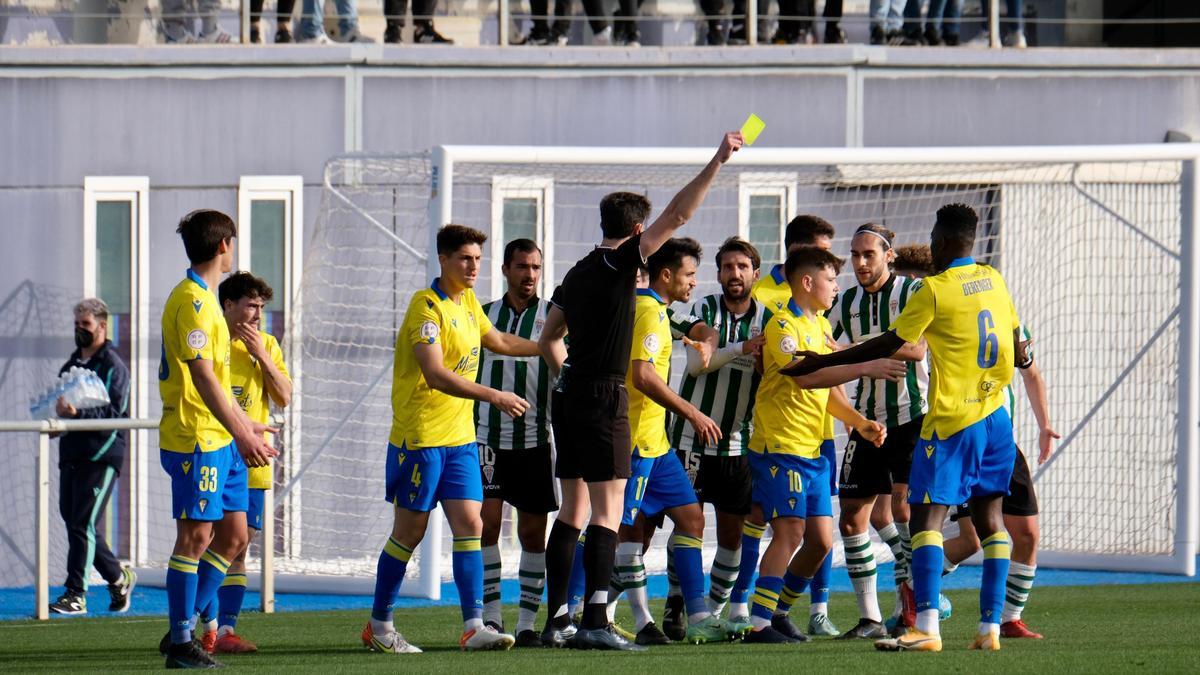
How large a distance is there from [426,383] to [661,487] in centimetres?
122

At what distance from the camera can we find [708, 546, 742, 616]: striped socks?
7.67 metres

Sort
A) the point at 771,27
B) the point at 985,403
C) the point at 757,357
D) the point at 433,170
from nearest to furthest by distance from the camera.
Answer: the point at 985,403
the point at 757,357
the point at 433,170
the point at 771,27

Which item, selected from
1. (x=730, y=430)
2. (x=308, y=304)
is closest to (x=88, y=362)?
(x=308, y=304)

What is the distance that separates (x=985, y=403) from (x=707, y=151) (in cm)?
416

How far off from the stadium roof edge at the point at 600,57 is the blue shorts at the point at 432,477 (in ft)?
19.5

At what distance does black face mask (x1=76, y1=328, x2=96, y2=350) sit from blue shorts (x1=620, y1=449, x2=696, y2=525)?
4.94 meters

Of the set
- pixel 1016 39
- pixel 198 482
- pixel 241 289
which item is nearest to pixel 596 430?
pixel 198 482

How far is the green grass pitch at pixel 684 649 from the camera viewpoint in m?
5.92

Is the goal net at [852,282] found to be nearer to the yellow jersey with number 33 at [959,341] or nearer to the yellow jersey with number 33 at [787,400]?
the yellow jersey with number 33 at [787,400]

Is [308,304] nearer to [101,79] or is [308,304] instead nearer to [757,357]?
[101,79]

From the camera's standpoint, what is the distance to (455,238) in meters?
6.99

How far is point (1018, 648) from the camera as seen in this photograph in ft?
21.1

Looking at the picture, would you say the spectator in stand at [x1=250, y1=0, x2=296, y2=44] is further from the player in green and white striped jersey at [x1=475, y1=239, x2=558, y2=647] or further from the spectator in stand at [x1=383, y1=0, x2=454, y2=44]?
the player in green and white striped jersey at [x1=475, y1=239, x2=558, y2=647]

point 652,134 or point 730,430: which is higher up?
point 652,134
